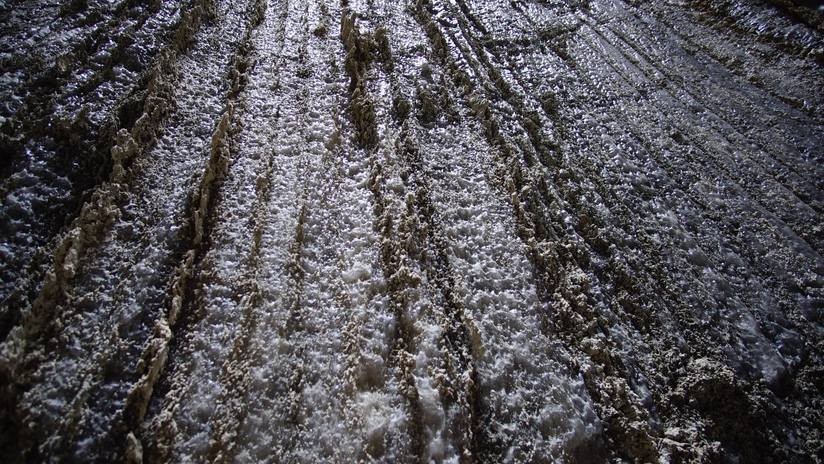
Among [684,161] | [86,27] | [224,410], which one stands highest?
[86,27]

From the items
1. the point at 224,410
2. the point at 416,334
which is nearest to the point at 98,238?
the point at 224,410

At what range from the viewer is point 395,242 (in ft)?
4.30

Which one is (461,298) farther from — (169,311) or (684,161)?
(684,161)

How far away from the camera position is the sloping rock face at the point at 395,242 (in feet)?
3.32

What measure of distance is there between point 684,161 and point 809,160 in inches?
20.9

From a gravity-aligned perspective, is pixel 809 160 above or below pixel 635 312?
above

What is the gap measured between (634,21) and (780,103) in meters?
0.80

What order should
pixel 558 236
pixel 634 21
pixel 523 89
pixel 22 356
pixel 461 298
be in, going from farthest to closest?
1. pixel 634 21
2. pixel 523 89
3. pixel 558 236
4. pixel 461 298
5. pixel 22 356

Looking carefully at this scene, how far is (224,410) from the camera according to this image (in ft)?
3.24

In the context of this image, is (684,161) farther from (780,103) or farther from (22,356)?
(22,356)

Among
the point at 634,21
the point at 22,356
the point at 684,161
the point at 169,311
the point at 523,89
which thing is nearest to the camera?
the point at 22,356

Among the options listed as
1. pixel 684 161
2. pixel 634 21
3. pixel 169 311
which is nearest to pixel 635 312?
pixel 684 161

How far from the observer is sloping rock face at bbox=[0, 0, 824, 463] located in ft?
3.32

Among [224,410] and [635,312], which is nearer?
[224,410]
